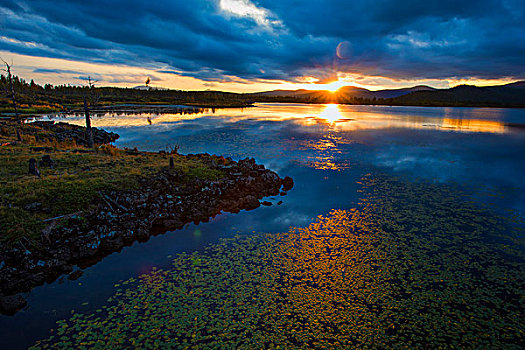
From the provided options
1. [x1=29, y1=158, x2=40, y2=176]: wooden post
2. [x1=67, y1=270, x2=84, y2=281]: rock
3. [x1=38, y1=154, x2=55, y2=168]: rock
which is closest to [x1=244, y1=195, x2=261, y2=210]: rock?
[x1=67, y1=270, x2=84, y2=281]: rock

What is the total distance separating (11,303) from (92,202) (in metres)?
6.67

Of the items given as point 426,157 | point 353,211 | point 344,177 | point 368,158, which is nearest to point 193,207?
point 353,211

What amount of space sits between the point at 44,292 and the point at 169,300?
5359mm

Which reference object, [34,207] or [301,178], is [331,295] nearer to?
[34,207]

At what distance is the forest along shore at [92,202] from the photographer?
12164 mm

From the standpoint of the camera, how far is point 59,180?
682 inches

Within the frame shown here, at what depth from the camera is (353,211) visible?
1909cm

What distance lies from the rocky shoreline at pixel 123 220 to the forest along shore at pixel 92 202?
0.04 metres

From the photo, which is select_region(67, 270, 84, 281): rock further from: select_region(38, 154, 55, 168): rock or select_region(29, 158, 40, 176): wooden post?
select_region(38, 154, 55, 168): rock

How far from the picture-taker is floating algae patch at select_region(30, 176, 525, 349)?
8.83 metres

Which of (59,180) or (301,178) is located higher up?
(59,180)

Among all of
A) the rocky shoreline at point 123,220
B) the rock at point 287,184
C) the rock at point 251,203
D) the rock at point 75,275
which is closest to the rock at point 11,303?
the rocky shoreline at point 123,220

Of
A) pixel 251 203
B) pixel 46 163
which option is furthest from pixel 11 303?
pixel 46 163

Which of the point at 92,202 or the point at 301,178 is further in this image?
the point at 301,178
